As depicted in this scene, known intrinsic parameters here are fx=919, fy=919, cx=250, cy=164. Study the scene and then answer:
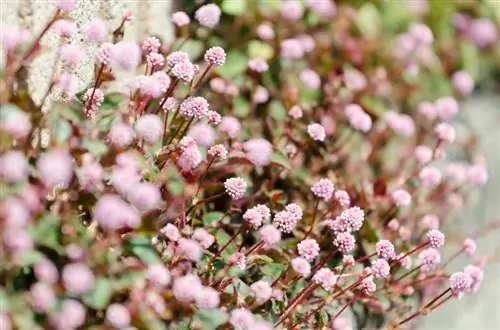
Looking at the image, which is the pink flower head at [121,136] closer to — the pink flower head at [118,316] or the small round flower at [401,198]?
the pink flower head at [118,316]

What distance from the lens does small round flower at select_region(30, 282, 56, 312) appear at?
4.05ft

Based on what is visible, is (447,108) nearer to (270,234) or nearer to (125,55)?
(270,234)

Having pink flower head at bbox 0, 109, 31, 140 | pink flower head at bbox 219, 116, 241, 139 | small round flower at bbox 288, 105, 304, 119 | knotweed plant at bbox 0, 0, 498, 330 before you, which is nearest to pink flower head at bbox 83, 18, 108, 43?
knotweed plant at bbox 0, 0, 498, 330

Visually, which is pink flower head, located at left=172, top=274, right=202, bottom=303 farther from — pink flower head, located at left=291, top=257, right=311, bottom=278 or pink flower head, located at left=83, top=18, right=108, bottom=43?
pink flower head, located at left=83, top=18, right=108, bottom=43

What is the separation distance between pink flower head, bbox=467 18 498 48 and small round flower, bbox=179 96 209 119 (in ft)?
5.63

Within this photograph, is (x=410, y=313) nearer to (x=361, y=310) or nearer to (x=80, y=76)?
(x=361, y=310)

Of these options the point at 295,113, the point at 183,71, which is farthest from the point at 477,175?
the point at 183,71

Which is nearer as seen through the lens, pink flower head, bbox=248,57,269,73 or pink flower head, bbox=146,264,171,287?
pink flower head, bbox=146,264,171,287

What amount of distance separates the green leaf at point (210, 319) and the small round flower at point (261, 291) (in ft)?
0.34

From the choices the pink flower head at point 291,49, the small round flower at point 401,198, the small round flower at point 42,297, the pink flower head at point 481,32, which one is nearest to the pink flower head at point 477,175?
the small round flower at point 401,198

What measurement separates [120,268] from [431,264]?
26.0 inches

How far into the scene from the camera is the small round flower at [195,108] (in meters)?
1.57

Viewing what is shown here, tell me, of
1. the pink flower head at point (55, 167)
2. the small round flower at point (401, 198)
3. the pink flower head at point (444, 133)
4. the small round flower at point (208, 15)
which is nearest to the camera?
the pink flower head at point (55, 167)

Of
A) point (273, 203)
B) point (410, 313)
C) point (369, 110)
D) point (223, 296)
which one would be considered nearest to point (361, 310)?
point (410, 313)
